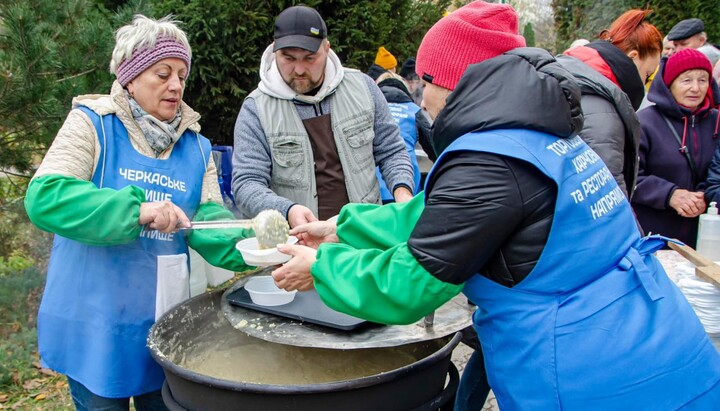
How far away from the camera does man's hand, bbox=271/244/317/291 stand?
1.91 meters

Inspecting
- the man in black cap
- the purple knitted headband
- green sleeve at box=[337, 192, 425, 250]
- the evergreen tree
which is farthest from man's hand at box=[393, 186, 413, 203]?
the man in black cap

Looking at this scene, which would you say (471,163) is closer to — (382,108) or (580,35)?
(382,108)

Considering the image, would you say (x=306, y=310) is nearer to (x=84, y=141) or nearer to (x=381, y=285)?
(x=381, y=285)

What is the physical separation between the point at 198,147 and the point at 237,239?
1.37 ft

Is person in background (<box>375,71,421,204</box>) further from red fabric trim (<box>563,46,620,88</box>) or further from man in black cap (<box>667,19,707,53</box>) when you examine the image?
man in black cap (<box>667,19,707,53</box>)

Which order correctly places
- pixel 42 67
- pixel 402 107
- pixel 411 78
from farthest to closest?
pixel 411 78, pixel 402 107, pixel 42 67

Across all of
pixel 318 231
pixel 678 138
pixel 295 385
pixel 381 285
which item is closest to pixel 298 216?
pixel 318 231

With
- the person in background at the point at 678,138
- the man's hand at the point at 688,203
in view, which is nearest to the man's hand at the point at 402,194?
the person in background at the point at 678,138

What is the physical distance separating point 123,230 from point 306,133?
1.18 m

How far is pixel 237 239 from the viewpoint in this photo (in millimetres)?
2514

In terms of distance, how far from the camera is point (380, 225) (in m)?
2.06

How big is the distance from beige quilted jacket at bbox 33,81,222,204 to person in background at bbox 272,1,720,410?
41.0 inches

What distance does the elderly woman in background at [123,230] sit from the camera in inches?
82.9

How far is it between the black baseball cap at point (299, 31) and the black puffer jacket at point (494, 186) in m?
1.42
